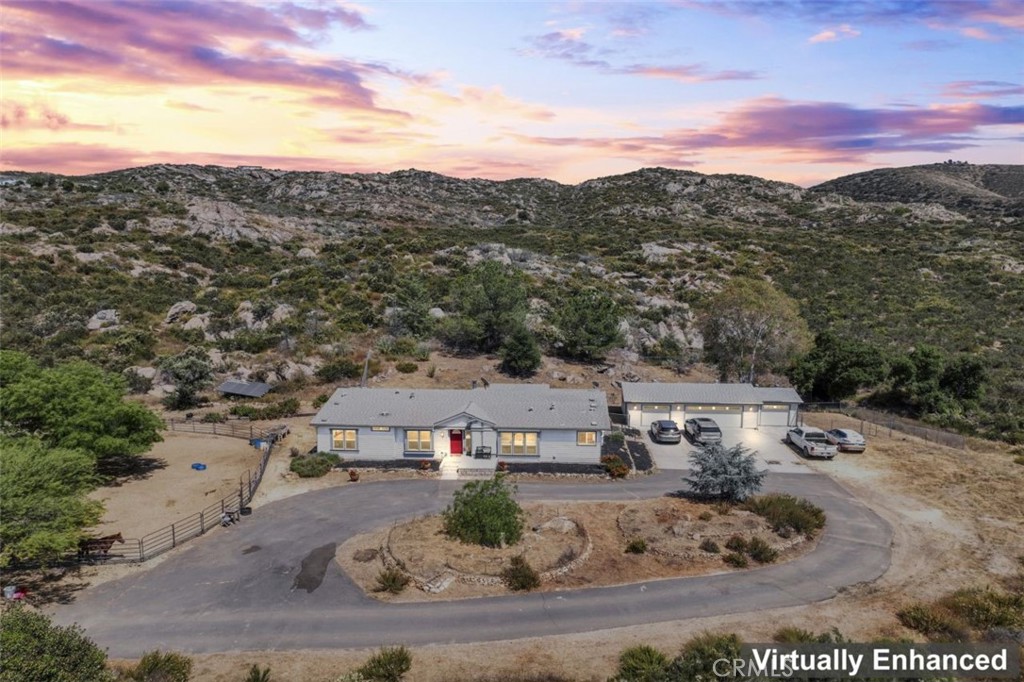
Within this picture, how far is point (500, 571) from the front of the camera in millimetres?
23359

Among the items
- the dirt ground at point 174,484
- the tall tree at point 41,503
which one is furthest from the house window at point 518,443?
the tall tree at point 41,503

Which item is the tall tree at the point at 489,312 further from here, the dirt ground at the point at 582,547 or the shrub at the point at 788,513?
the shrub at the point at 788,513

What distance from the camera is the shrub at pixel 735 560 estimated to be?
24266 millimetres

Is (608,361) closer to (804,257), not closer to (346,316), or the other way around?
(346,316)

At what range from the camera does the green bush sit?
14672 millimetres

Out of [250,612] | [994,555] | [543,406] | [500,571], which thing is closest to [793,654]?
[500,571]

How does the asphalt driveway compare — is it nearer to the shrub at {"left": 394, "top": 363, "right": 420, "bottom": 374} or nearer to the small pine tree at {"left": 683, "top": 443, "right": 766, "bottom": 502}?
the small pine tree at {"left": 683, "top": 443, "right": 766, "bottom": 502}

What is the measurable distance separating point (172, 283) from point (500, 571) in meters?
71.4

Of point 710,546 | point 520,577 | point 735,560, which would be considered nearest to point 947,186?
point 710,546

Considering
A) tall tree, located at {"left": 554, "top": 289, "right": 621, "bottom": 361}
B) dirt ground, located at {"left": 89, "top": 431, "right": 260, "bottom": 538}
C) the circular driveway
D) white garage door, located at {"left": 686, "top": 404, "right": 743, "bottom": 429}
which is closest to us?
the circular driveway

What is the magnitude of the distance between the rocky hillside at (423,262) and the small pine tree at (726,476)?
29.9 metres

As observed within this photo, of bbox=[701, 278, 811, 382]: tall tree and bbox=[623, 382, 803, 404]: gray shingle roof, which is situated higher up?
bbox=[701, 278, 811, 382]: tall tree

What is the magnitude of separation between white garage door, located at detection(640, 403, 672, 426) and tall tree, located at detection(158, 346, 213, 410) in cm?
3625

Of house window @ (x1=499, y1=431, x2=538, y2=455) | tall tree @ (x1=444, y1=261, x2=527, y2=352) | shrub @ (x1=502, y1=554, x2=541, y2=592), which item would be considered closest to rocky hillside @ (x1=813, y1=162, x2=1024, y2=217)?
tall tree @ (x1=444, y1=261, x2=527, y2=352)
